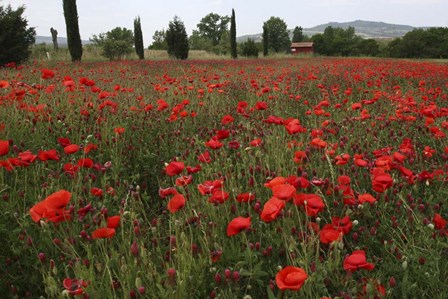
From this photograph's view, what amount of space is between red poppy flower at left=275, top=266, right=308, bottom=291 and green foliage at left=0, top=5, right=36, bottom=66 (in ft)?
60.1


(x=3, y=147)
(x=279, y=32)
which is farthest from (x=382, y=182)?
(x=279, y=32)

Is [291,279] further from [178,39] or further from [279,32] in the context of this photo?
[279,32]

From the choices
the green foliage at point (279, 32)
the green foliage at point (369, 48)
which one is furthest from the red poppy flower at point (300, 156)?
the green foliage at point (279, 32)

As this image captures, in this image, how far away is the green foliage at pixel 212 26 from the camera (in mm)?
99125

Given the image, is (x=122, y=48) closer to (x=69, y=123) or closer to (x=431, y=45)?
(x=69, y=123)

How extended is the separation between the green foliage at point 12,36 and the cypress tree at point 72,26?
12.0 ft

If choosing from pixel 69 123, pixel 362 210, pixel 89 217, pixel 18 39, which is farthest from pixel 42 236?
pixel 18 39

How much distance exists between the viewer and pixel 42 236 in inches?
82.2

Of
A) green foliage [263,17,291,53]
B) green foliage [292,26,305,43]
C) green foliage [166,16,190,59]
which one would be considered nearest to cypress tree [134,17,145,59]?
green foliage [166,16,190,59]

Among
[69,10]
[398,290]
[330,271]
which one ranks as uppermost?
[69,10]

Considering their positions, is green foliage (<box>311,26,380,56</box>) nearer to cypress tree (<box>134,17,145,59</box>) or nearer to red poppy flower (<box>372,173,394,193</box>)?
cypress tree (<box>134,17,145,59</box>)

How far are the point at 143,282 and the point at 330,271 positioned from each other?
33.5 inches

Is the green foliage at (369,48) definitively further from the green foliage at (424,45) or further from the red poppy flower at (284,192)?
the red poppy flower at (284,192)

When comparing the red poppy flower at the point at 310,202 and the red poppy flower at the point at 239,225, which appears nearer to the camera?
the red poppy flower at the point at 239,225
